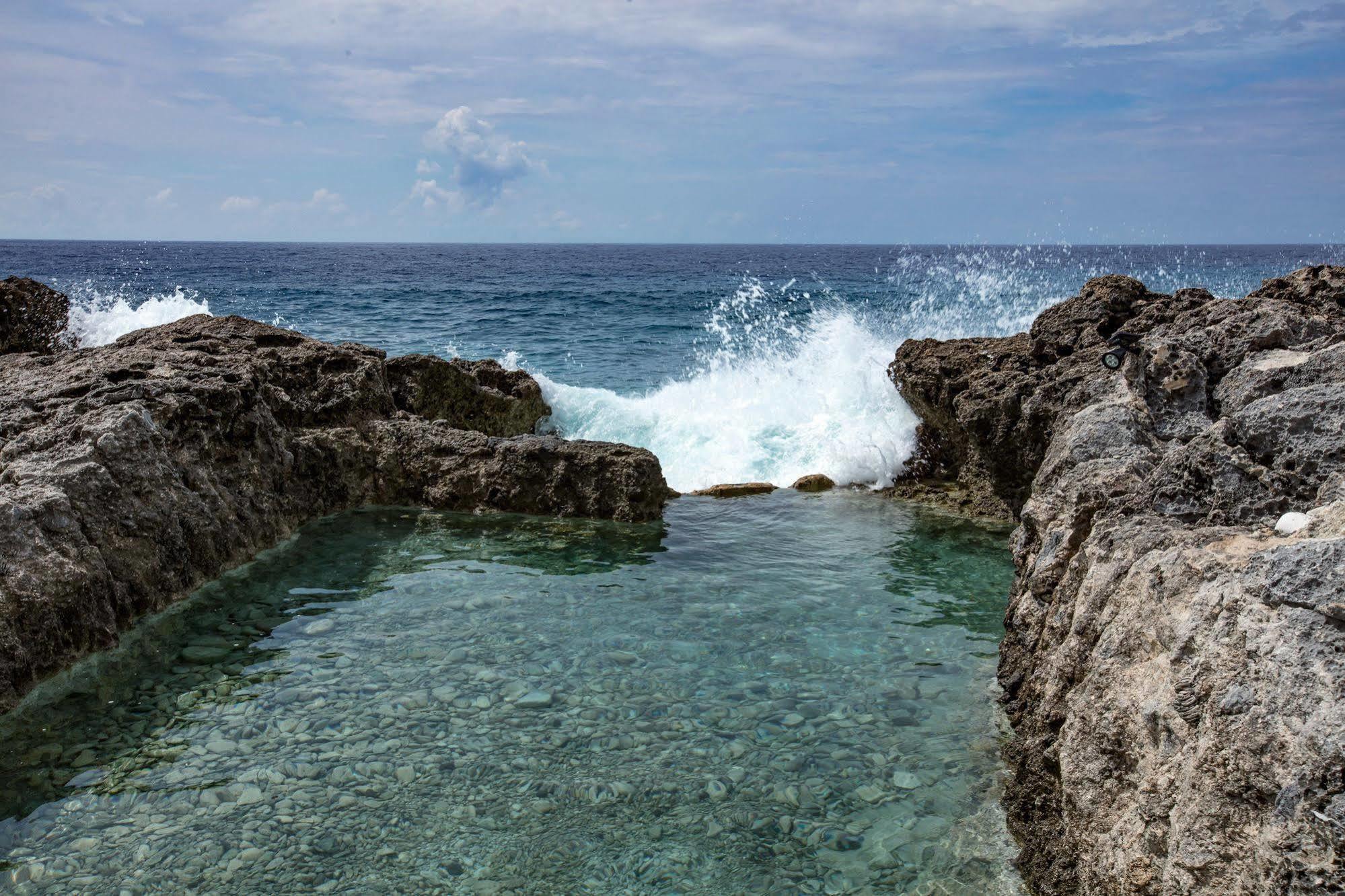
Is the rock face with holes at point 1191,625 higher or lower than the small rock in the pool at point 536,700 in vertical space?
higher

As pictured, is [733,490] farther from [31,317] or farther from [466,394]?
[31,317]

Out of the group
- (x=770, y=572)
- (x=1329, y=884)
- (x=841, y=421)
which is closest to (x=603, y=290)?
(x=841, y=421)

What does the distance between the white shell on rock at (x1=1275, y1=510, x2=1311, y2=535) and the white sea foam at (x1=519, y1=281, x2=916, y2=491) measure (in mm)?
7177

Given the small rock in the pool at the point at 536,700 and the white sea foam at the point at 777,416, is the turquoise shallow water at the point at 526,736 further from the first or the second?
the white sea foam at the point at 777,416

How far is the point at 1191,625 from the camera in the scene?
299 cm

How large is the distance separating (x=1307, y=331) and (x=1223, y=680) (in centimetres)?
355

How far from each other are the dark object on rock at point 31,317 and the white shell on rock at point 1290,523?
1274cm

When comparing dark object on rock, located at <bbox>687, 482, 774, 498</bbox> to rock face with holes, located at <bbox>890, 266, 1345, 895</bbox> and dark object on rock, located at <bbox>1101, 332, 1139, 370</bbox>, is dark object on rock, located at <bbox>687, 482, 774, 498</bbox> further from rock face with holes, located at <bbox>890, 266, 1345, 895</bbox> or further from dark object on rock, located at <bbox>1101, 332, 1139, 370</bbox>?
dark object on rock, located at <bbox>1101, 332, 1139, 370</bbox>

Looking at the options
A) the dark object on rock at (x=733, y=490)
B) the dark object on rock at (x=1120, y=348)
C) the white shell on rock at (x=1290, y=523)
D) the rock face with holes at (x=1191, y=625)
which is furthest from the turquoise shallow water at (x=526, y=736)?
the dark object on rock at (x=733, y=490)

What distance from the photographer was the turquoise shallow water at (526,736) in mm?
3830

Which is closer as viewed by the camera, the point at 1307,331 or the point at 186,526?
the point at 1307,331

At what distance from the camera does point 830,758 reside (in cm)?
468

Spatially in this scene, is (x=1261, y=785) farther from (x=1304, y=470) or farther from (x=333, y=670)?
(x=333, y=670)

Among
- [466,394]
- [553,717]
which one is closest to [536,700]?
[553,717]
